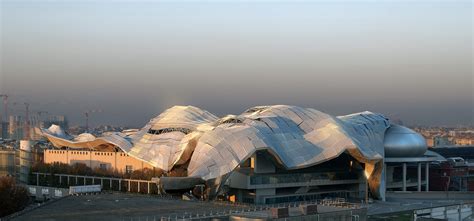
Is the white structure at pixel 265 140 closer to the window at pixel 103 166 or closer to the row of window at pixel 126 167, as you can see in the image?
the row of window at pixel 126 167

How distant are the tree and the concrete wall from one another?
1873 cm

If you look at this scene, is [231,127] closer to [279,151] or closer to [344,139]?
[279,151]

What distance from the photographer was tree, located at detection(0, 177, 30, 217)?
62688 mm

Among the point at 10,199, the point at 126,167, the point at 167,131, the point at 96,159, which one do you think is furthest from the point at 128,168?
the point at 10,199

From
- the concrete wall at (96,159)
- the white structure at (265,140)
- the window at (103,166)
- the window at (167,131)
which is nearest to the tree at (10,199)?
the white structure at (265,140)

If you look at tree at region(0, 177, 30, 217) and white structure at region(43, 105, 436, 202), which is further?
white structure at region(43, 105, 436, 202)

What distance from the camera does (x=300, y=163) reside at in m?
76.0

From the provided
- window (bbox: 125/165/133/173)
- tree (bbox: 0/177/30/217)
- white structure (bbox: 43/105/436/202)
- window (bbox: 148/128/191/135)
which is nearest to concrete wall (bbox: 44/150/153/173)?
window (bbox: 125/165/133/173)

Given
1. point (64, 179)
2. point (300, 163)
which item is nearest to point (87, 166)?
point (64, 179)

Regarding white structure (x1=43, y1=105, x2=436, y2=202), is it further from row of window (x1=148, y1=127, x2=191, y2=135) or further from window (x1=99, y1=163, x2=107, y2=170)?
window (x1=99, y1=163, x2=107, y2=170)

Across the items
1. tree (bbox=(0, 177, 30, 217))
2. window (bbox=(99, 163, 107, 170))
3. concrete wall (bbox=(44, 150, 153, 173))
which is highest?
concrete wall (bbox=(44, 150, 153, 173))

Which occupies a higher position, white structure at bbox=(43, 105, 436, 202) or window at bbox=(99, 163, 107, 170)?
white structure at bbox=(43, 105, 436, 202)

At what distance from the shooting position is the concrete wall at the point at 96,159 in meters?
89.9

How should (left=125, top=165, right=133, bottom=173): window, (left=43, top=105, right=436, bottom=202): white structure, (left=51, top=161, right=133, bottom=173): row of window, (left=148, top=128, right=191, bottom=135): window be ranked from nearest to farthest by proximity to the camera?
(left=43, top=105, right=436, bottom=202): white structure, (left=125, top=165, right=133, bottom=173): window, (left=51, top=161, right=133, bottom=173): row of window, (left=148, top=128, right=191, bottom=135): window
